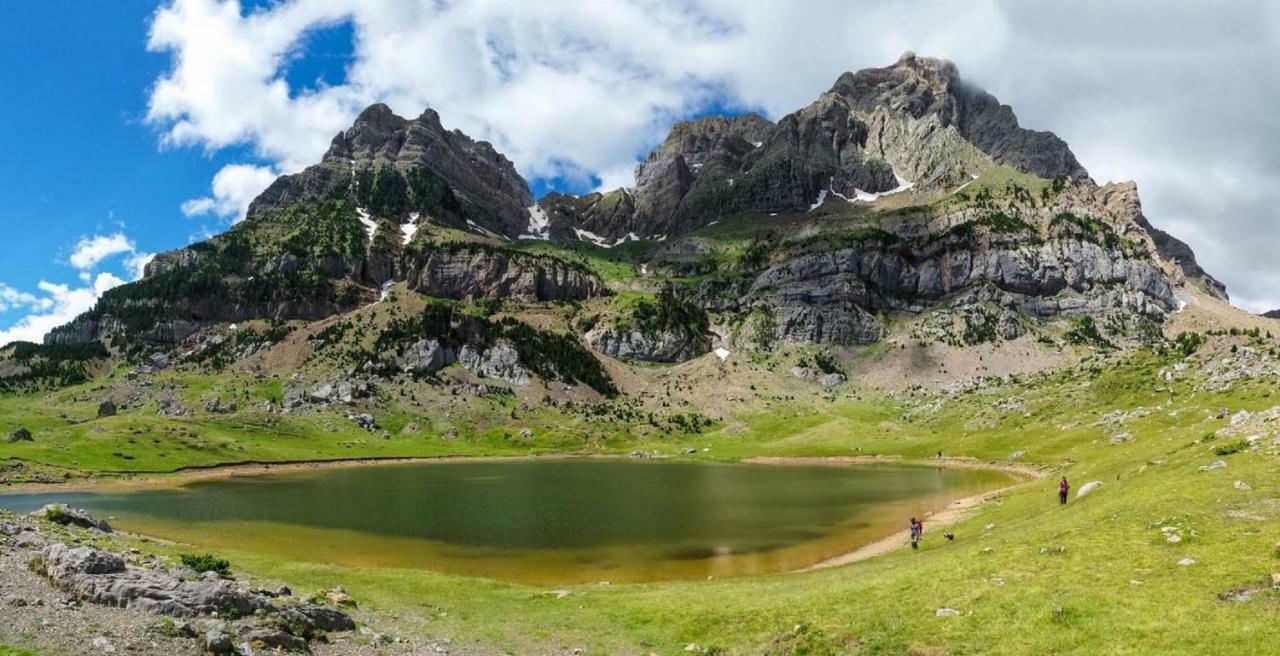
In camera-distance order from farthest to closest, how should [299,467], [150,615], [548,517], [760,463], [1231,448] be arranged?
1. [760,463]
2. [299,467]
3. [548,517]
4. [1231,448]
5. [150,615]

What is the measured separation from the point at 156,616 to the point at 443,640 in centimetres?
1080

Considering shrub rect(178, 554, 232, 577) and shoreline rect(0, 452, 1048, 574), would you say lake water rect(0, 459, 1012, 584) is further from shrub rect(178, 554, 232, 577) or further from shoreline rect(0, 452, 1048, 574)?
shrub rect(178, 554, 232, 577)

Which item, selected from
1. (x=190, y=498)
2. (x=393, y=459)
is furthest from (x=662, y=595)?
(x=393, y=459)

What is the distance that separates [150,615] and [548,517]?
55.8 metres

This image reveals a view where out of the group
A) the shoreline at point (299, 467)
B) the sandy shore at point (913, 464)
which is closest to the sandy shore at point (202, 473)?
the shoreline at point (299, 467)

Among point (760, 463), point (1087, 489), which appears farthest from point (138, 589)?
point (760, 463)

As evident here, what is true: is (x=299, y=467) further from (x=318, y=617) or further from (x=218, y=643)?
(x=218, y=643)

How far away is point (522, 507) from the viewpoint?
3440 inches

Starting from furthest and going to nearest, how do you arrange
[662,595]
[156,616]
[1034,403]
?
[1034,403]
[662,595]
[156,616]

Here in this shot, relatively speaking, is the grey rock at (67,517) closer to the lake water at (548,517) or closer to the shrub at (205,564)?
the lake water at (548,517)

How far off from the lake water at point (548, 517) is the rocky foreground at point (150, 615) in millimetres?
22025

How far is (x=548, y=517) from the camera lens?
7862 cm

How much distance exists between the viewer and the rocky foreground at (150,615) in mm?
21484

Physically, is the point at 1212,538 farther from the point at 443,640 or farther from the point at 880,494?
the point at 880,494
